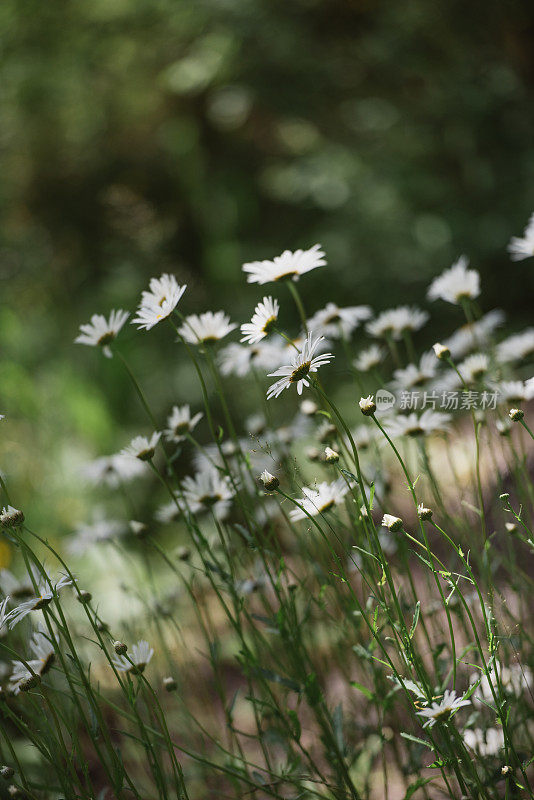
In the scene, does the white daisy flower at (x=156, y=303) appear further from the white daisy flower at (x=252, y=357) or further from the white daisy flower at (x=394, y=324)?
the white daisy flower at (x=394, y=324)

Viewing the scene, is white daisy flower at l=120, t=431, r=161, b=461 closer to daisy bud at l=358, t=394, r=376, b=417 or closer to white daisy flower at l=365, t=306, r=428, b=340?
daisy bud at l=358, t=394, r=376, b=417

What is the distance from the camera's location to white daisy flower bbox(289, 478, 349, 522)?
2.53ft

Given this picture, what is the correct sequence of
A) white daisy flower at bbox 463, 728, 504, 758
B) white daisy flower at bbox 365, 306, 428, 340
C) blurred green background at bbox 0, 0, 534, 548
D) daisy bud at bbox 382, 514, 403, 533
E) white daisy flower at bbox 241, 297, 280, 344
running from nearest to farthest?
daisy bud at bbox 382, 514, 403, 533 → white daisy flower at bbox 241, 297, 280, 344 → white daisy flower at bbox 463, 728, 504, 758 → white daisy flower at bbox 365, 306, 428, 340 → blurred green background at bbox 0, 0, 534, 548

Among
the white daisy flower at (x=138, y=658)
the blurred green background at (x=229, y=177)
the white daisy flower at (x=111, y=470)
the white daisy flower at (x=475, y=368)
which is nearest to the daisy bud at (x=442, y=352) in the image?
the white daisy flower at (x=475, y=368)

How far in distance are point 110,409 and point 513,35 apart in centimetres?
225

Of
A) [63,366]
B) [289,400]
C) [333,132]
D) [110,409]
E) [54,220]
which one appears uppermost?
[54,220]

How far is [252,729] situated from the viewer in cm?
151

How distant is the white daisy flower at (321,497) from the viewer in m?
0.77

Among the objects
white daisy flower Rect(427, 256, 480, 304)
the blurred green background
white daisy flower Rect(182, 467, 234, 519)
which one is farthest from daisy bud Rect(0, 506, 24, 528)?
the blurred green background

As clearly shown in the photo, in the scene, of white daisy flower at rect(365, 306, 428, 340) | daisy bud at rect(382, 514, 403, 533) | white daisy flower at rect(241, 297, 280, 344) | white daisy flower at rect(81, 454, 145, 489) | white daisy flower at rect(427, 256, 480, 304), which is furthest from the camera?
white daisy flower at rect(81, 454, 145, 489)

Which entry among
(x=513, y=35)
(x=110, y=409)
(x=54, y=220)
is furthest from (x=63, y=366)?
(x=513, y=35)

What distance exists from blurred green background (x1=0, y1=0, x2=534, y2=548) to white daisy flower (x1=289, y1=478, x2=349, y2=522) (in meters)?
1.86

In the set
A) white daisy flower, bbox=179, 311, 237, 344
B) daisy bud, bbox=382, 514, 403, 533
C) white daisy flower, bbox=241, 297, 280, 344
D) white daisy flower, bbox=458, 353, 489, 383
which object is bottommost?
daisy bud, bbox=382, 514, 403, 533

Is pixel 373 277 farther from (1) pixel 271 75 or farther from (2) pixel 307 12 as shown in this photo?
(2) pixel 307 12
